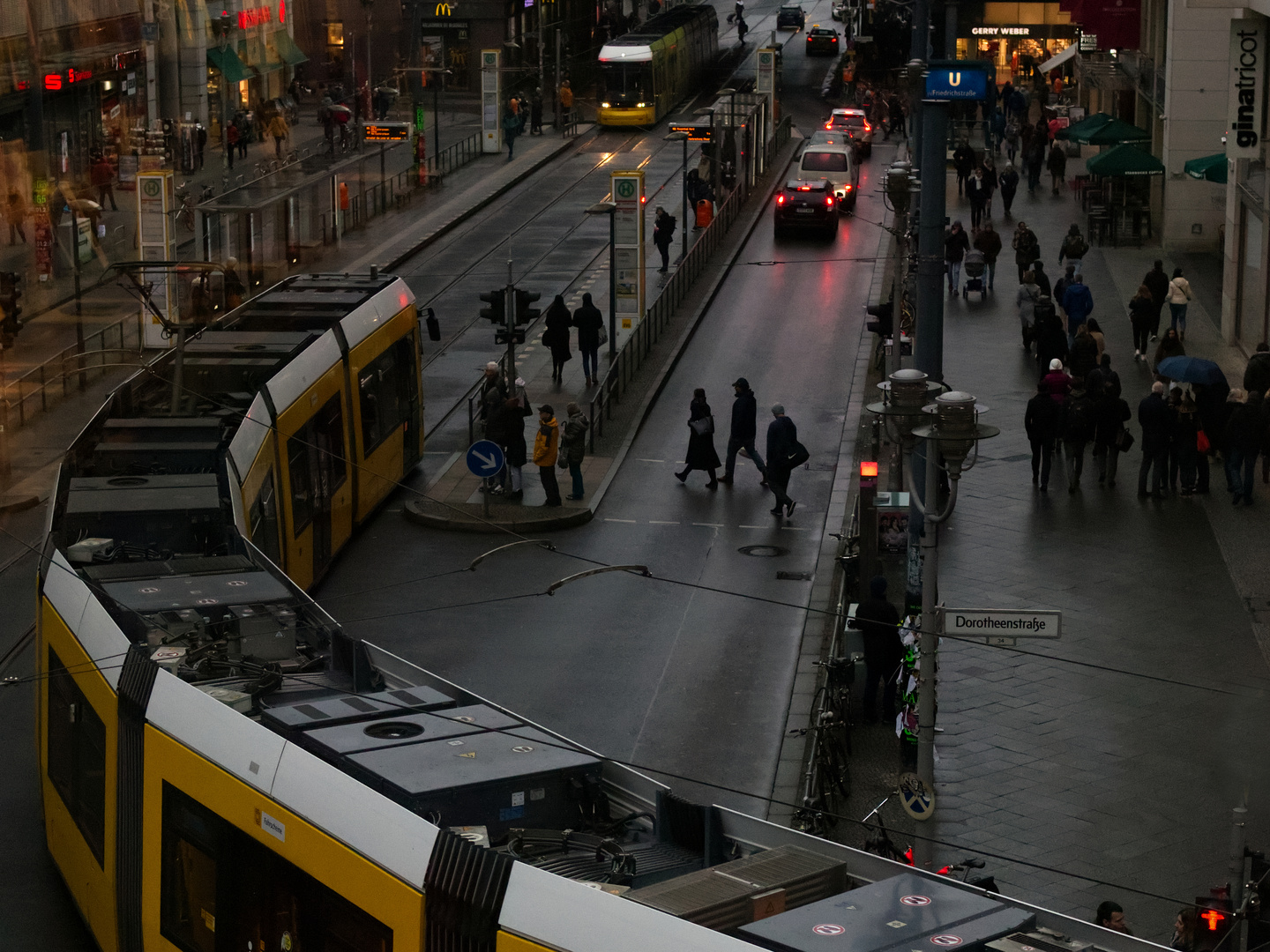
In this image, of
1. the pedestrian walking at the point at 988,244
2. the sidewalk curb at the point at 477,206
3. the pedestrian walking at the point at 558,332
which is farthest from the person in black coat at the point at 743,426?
the sidewalk curb at the point at 477,206

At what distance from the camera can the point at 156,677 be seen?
11.1 m

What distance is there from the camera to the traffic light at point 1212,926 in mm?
10922

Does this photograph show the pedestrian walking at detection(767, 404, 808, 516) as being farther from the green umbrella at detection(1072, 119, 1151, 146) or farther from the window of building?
the green umbrella at detection(1072, 119, 1151, 146)

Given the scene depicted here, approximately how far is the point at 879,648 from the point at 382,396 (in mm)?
9274

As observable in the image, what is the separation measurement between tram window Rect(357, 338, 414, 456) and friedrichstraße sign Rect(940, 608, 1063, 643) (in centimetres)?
1161

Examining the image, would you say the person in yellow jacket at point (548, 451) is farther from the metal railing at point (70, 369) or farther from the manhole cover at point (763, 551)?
the metal railing at point (70, 369)

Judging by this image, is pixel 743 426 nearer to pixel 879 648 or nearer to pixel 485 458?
pixel 485 458

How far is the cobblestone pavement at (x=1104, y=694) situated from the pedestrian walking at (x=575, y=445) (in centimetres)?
478

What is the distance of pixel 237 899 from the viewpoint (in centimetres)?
1038

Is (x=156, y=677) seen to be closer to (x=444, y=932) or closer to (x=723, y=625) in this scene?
(x=444, y=932)

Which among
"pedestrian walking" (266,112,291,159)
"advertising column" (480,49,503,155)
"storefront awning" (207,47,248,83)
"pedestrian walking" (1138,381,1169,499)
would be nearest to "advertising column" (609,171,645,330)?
"pedestrian walking" (1138,381,1169,499)

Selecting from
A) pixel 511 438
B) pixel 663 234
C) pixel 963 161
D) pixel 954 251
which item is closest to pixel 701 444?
pixel 511 438

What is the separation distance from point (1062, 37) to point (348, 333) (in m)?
63.9

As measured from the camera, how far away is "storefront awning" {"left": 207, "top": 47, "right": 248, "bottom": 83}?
56.8m
